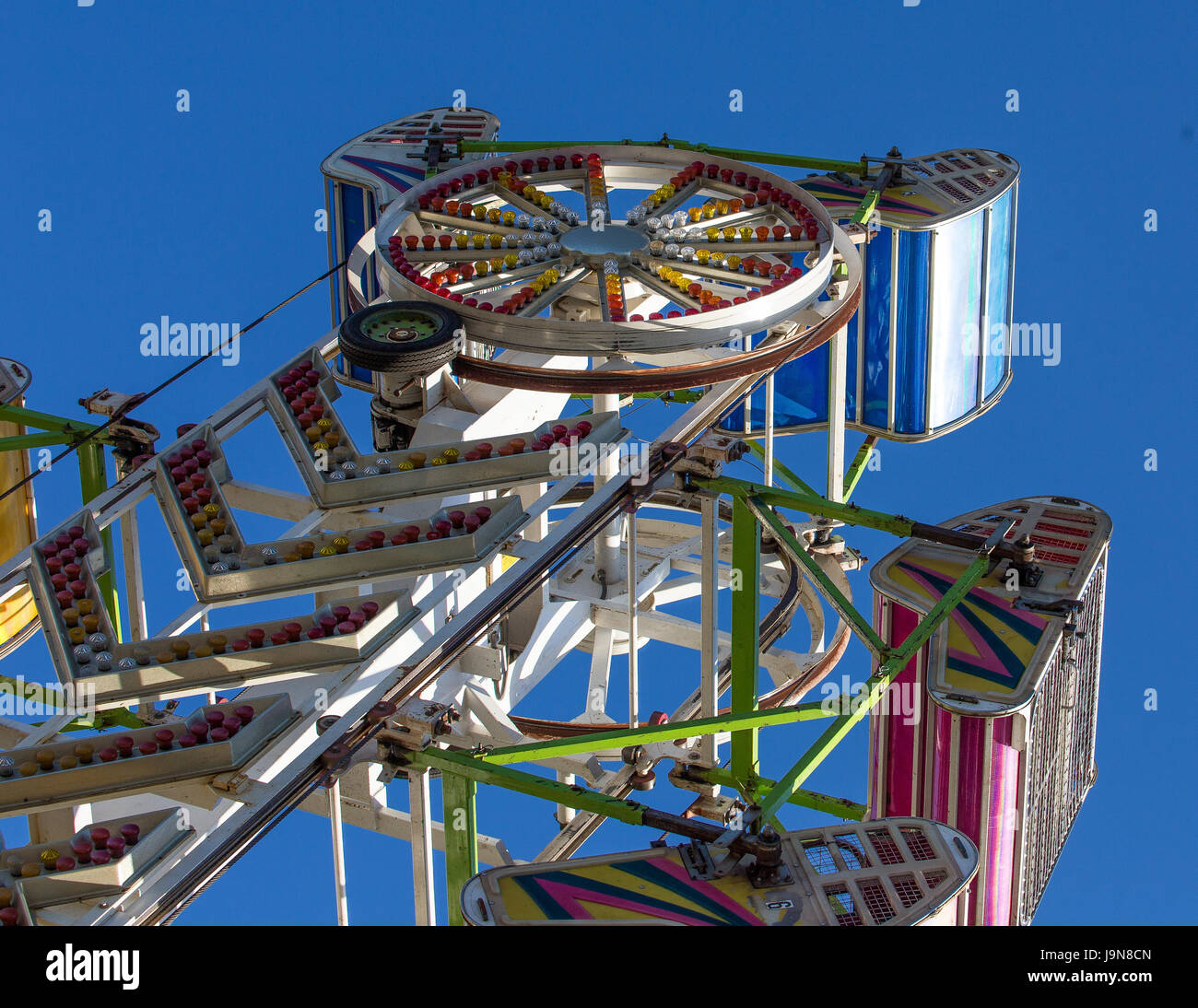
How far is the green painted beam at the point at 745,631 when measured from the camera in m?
19.2

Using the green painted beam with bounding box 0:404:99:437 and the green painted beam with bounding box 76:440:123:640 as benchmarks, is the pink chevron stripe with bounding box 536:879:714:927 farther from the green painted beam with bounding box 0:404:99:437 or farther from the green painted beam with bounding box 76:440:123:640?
the green painted beam with bounding box 0:404:99:437

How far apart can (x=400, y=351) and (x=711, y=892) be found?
18.5 feet

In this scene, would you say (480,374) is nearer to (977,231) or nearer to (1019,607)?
(1019,607)

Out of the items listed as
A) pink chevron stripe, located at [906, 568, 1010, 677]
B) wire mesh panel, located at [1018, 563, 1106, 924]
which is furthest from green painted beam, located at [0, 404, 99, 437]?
wire mesh panel, located at [1018, 563, 1106, 924]

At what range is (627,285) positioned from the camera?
68.5ft

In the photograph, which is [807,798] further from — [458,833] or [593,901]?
[593,901]

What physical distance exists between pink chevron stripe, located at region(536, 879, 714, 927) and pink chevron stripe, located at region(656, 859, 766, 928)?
0.79 feet

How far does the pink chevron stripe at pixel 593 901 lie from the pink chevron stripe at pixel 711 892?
241mm

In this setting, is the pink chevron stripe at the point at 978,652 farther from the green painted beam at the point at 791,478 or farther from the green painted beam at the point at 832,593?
the green painted beam at the point at 791,478

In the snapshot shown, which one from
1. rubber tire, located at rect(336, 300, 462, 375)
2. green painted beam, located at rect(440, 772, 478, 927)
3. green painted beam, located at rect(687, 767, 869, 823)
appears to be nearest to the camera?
green painted beam, located at rect(440, 772, 478, 927)

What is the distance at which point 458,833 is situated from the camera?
16.3 metres

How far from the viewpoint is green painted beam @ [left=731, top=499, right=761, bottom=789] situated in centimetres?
1922

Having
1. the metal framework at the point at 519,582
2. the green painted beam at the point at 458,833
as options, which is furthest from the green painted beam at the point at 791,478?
the green painted beam at the point at 458,833
